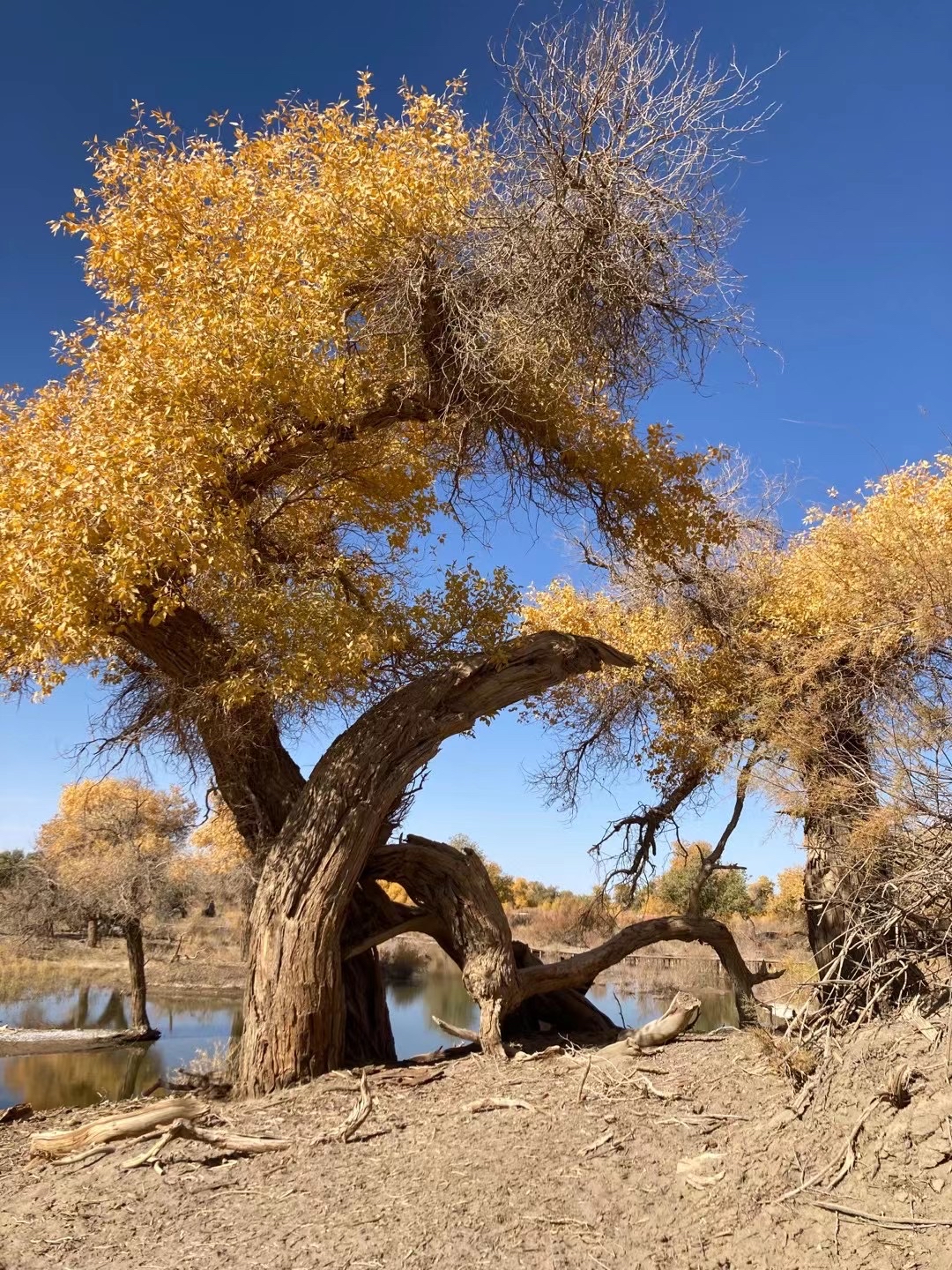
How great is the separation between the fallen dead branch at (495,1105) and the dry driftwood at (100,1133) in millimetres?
1969

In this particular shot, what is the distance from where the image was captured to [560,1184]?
197 inches

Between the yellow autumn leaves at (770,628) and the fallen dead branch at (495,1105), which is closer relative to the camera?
the fallen dead branch at (495,1105)

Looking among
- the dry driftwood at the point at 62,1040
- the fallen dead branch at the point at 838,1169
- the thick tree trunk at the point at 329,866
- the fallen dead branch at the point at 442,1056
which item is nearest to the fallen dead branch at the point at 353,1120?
the thick tree trunk at the point at 329,866

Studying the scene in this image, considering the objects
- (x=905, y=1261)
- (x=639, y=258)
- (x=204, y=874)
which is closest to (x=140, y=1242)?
(x=905, y=1261)

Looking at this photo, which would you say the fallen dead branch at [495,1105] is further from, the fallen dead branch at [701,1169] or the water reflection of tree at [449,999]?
the water reflection of tree at [449,999]

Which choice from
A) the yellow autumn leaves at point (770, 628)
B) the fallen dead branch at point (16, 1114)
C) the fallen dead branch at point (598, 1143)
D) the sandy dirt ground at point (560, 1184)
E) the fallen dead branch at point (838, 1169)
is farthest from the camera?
the yellow autumn leaves at point (770, 628)

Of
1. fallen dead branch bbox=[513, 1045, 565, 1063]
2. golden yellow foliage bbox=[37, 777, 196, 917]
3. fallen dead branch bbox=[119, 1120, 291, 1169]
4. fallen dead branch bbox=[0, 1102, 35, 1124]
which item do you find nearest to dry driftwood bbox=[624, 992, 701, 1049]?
fallen dead branch bbox=[513, 1045, 565, 1063]

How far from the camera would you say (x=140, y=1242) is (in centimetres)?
488

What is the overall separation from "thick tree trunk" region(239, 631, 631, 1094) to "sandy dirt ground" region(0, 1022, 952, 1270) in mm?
909

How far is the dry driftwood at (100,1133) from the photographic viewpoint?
630 centimetres

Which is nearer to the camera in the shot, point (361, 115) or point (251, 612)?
point (251, 612)

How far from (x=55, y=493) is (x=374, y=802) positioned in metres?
3.68

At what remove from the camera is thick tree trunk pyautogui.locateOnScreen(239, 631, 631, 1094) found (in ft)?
26.1

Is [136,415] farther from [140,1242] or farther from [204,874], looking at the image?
[204,874]
